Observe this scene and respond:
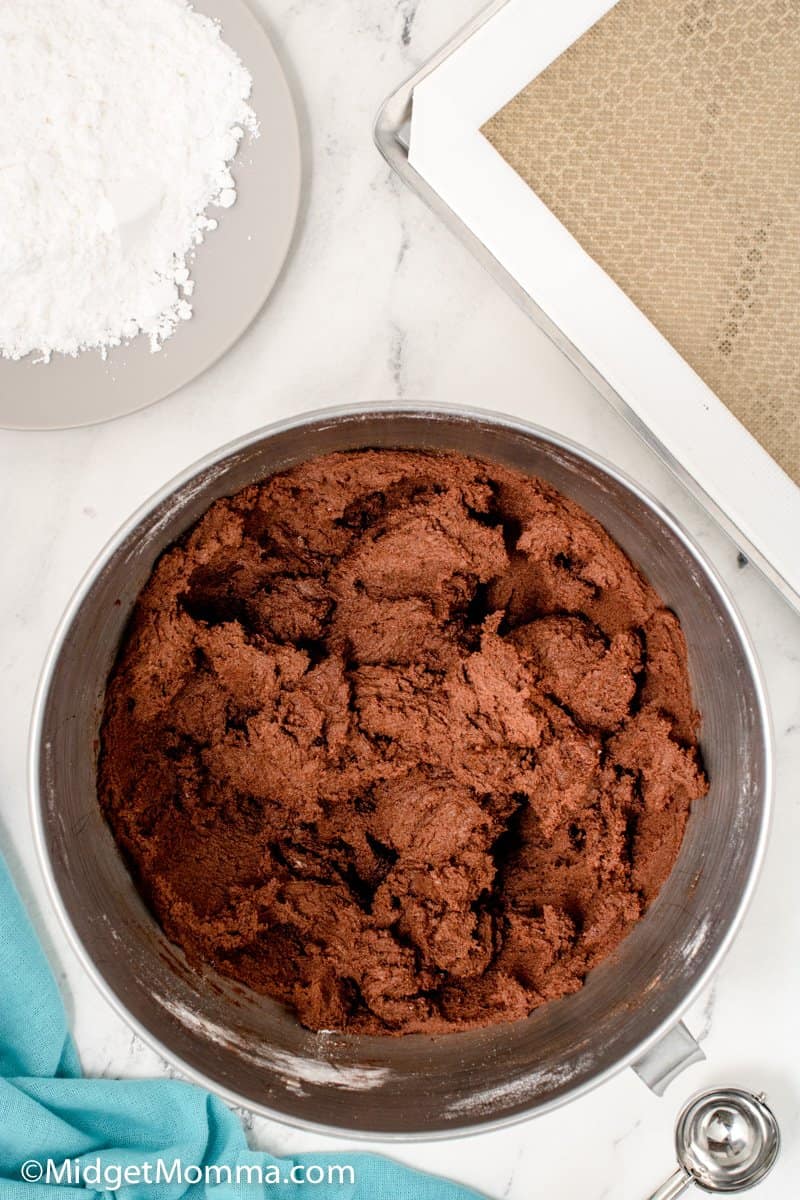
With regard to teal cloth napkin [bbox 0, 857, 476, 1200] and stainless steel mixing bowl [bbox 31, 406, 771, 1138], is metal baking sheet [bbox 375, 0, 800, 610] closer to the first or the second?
stainless steel mixing bowl [bbox 31, 406, 771, 1138]

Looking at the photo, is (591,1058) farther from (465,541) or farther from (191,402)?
(191,402)

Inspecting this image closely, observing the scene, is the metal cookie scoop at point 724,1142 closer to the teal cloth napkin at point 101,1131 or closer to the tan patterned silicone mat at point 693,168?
the teal cloth napkin at point 101,1131

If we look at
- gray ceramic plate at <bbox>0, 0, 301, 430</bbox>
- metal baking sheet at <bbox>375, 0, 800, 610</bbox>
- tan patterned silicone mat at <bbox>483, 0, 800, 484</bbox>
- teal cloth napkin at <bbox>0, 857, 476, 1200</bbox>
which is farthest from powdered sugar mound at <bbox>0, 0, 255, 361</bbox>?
teal cloth napkin at <bbox>0, 857, 476, 1200</bbox>

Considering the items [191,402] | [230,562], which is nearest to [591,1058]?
[230,562]

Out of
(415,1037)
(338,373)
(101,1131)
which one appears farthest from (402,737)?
(101,1131)

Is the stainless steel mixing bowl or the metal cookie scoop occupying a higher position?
the stainless steel mixing bowl
